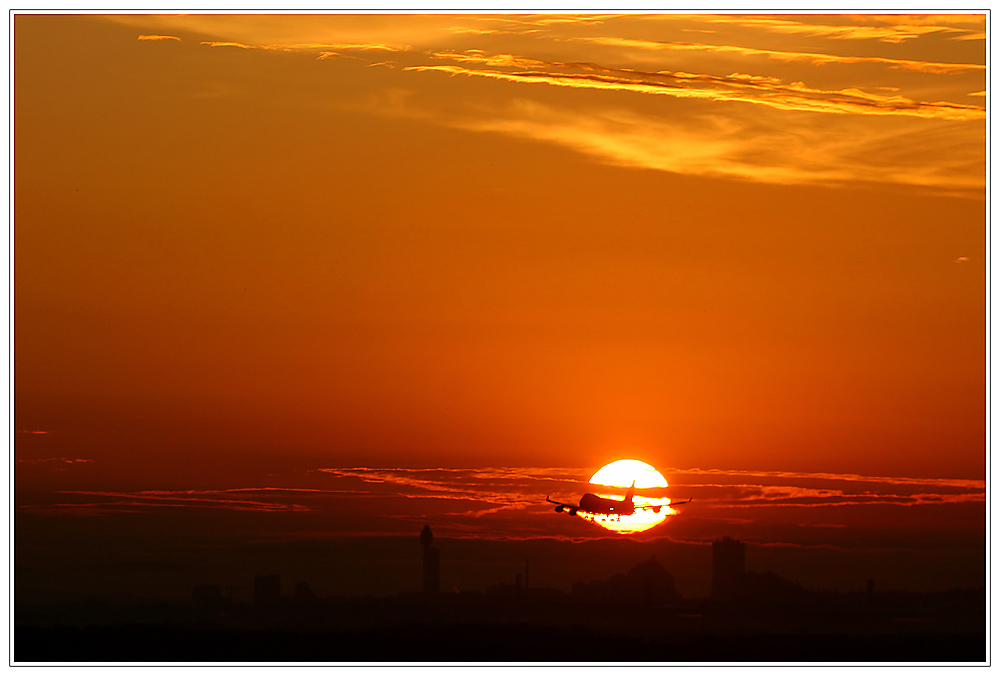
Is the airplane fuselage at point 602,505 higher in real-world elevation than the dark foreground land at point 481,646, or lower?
higher

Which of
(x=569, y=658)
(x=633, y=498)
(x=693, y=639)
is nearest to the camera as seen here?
(x=633, y=498)

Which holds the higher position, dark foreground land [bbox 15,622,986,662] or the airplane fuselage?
the airplane fuselage

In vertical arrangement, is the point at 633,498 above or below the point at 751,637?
above

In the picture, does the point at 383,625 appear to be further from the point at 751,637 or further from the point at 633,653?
the point at 751,637
